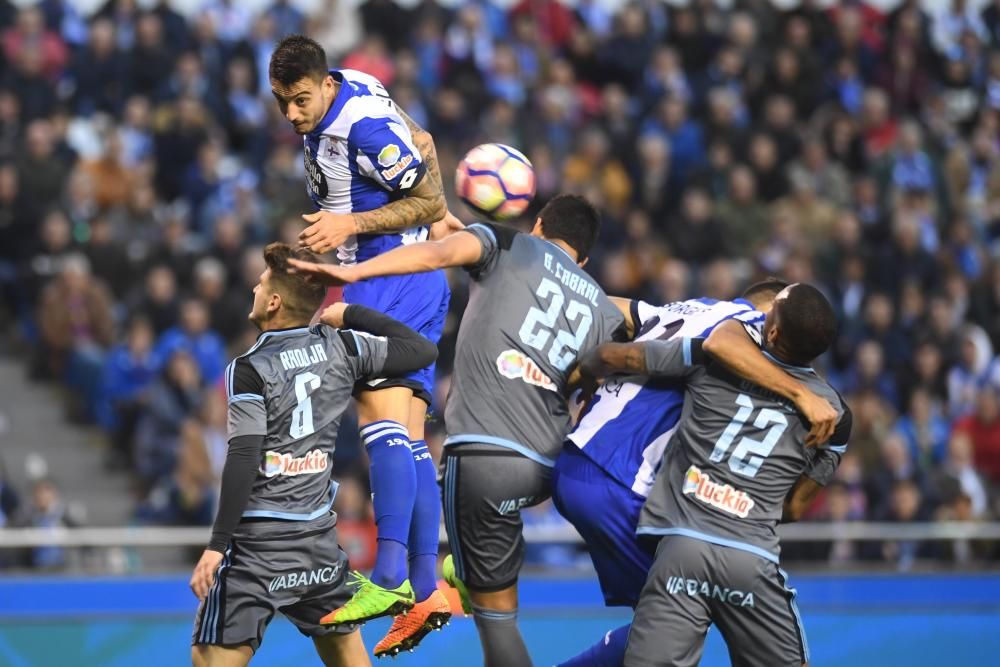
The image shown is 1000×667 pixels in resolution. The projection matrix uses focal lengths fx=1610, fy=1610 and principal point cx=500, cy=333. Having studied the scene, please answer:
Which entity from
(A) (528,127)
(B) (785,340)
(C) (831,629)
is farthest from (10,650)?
(A) (528,127)

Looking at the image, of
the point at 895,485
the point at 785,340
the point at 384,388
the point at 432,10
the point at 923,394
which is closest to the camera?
the point at 785,340

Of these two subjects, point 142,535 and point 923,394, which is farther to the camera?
point 923,394

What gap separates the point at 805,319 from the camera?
21.5 ft

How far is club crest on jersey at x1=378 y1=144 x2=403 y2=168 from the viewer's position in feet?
23.2

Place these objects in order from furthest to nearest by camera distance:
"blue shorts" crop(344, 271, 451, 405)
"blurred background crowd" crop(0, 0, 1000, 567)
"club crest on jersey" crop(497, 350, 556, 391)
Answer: "blurred background crowd" crop(0, 0, 1000, 567) → "blue shorts" crop(344, 271, 451, 405) → "club crest on jersey" crop(497, 350, 556, 391)

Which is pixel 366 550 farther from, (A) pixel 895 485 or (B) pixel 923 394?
(B) pixel 923 394

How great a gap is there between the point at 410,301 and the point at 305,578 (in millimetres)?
1374

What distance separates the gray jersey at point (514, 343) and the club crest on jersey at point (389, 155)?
47cm

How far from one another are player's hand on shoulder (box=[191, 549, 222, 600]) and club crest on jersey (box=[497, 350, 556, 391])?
1534mm

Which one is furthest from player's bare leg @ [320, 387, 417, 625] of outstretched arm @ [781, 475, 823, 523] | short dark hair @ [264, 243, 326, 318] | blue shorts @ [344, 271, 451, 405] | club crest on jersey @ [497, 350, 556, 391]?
outstretched arm @ [781, 475, 823, 523]

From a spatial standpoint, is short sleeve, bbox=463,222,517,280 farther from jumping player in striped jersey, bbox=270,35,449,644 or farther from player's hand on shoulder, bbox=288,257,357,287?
player's hand on shoulder, bbox=288,257,357,287

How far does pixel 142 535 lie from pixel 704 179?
294 inches

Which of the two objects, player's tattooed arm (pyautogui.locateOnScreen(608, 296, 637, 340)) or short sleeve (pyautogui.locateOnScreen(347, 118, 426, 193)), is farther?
player's tattooed arm (pyautogui.locateOnScreen(608, 296, 637, 340))

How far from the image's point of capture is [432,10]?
1734cm
